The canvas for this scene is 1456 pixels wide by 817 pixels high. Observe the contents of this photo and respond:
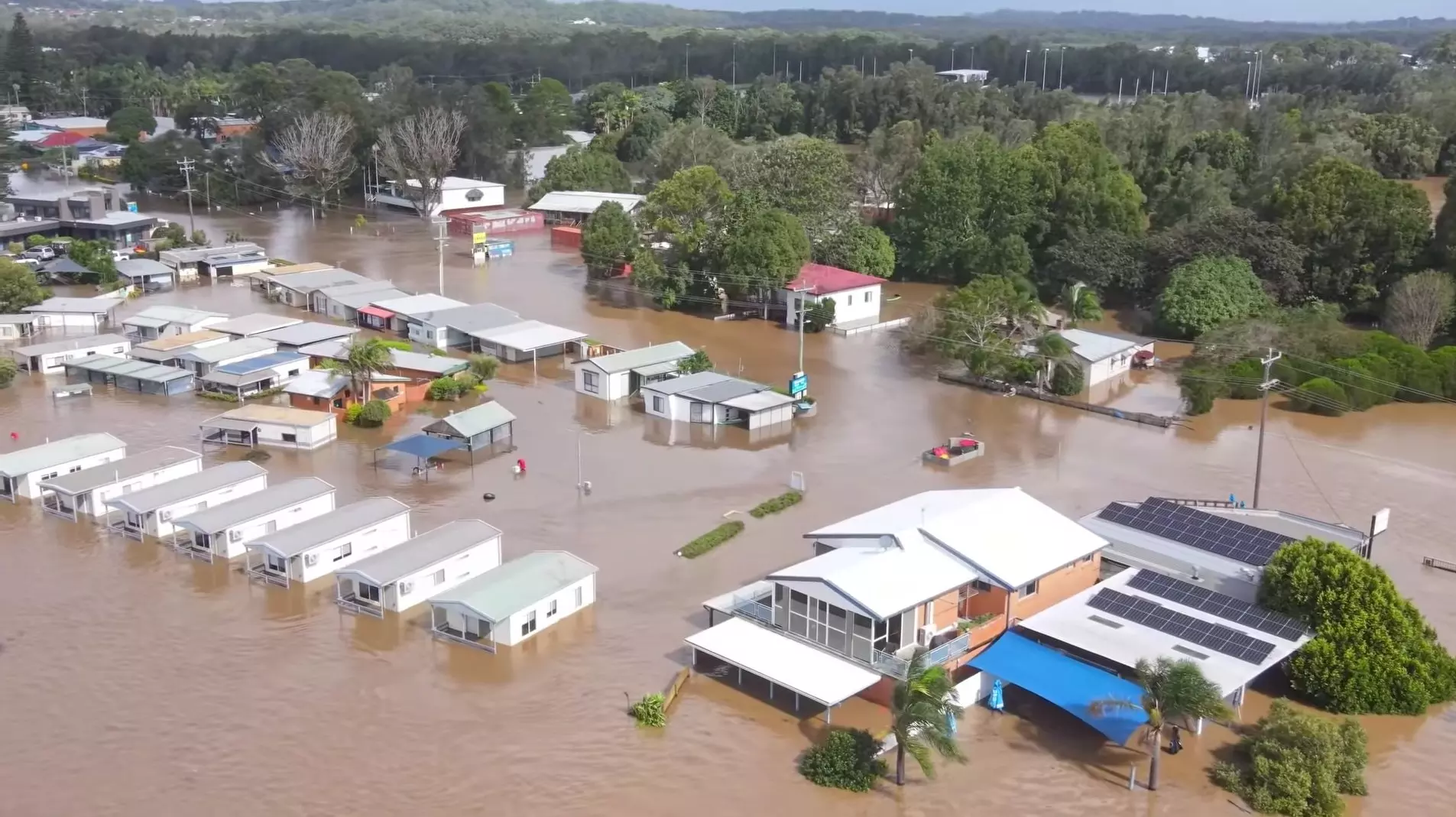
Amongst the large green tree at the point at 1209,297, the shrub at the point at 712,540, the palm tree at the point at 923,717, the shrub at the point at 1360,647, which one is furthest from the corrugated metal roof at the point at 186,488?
the large green tree at the point at 1209,297

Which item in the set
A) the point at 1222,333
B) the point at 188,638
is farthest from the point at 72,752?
the point at 1222,333

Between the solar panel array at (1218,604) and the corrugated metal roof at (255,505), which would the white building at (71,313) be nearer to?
the corrugated metal roof at (255,505)

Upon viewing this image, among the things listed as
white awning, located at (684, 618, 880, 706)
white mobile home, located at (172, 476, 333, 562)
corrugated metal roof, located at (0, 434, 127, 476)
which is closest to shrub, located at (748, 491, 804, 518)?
white awning, located at (684, 618, 880, 706)

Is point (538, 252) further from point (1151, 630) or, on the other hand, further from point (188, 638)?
point (1151, 630)

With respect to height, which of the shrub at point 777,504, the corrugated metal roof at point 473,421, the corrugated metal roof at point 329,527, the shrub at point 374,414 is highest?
the corrugated metal roof at point 473,421

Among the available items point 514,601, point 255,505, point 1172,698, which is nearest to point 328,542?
point 255,505

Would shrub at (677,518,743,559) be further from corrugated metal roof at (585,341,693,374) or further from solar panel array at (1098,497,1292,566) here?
corrugated metal roof at (585,341,693,374)
